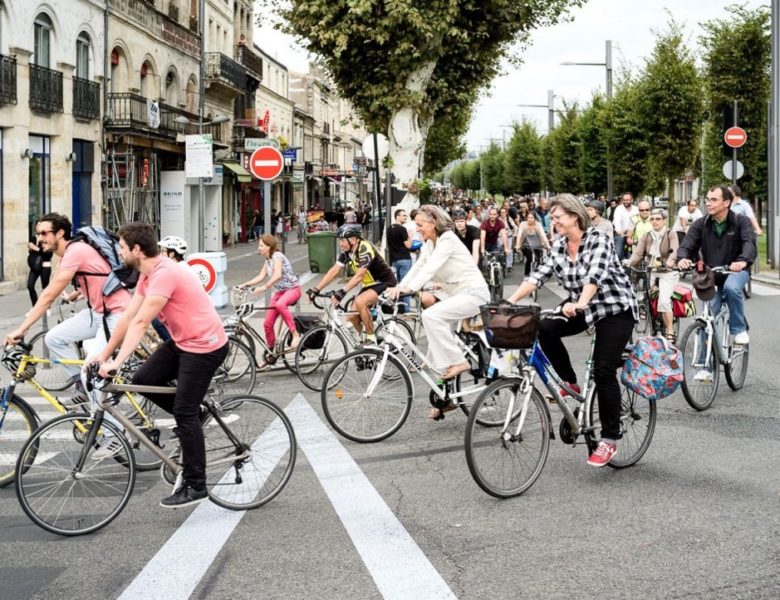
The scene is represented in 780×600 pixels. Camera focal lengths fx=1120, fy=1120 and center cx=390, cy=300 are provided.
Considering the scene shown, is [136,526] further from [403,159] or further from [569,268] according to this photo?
[403,159]

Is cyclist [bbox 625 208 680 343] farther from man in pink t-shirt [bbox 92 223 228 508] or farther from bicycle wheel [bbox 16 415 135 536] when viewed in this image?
bicycle wheel [bbox 16 415 135 536]

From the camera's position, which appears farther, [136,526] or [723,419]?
[723,419]

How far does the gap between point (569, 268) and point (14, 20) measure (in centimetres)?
1995

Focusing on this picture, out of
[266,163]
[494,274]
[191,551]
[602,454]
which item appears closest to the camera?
[191,551]

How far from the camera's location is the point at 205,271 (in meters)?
14.3

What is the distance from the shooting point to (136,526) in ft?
19.7

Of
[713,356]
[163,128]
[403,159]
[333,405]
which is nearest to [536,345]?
[333,405]

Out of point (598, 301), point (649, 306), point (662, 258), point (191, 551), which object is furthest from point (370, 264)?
point (191, 551)

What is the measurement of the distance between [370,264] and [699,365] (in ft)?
12.3

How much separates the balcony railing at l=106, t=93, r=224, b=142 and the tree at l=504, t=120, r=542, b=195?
51.7 meters

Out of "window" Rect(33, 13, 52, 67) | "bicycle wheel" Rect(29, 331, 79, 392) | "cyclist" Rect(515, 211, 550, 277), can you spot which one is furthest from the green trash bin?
"bicycle wheel" Rect(29, 331, 79, 392)

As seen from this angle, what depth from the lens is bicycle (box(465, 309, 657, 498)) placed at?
6250 millimetres

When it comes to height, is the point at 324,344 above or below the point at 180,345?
below

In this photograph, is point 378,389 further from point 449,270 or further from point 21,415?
point 21,415
